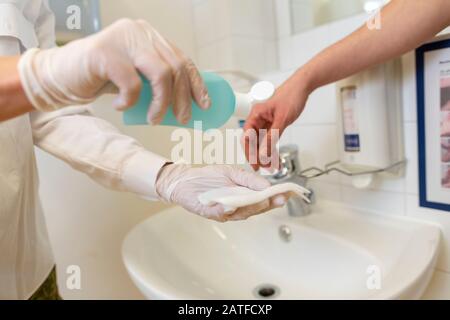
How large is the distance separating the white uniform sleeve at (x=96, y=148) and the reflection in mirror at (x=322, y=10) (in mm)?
578

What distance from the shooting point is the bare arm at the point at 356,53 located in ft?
1.63

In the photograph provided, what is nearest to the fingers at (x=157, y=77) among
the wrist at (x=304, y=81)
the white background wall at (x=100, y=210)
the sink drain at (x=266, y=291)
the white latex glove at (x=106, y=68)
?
the white latex glove at (x=106, y=68)

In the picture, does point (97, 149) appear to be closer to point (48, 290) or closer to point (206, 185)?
point (206, 185)

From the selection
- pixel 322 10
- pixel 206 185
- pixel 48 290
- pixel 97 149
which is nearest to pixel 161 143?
pixel 97 149

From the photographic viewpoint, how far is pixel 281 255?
785 millimetres

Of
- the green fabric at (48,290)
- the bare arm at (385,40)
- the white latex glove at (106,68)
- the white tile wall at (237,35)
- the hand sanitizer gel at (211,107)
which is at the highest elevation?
the white tile wall at (237,35)

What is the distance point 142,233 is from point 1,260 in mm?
329

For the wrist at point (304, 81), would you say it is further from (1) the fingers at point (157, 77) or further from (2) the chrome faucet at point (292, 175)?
(1) the fingers at point (157, 77)

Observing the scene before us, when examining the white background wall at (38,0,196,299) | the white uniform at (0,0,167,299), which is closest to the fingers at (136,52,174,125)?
the white uniform at (0,0,167,299)

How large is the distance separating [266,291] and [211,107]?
1.71 feet

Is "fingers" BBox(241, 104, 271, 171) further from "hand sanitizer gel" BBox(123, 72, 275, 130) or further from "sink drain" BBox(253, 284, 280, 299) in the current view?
"sink drain" BBox(253, 284, 280, 299)

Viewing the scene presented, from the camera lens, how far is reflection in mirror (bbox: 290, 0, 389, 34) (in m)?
0.73

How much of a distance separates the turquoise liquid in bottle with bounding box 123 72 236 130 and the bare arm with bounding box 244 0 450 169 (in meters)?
0.13
